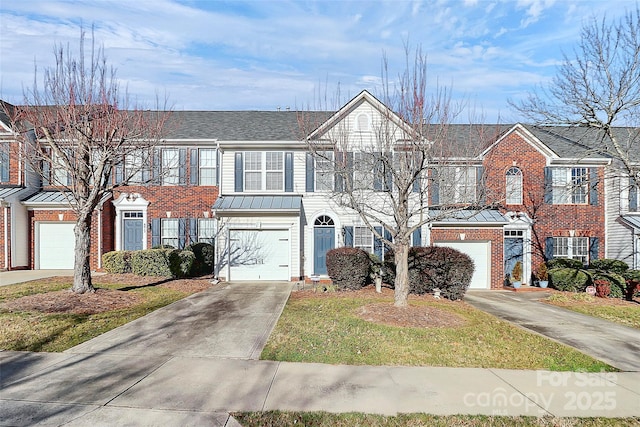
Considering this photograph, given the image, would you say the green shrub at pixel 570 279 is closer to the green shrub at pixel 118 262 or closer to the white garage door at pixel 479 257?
the white garage door at pixel 479 257

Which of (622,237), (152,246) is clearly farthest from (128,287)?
(622,237)

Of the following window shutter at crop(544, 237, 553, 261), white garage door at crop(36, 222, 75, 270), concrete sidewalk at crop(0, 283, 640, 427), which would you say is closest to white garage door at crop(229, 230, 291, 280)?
concrete sidewalk at crop(0, 283, 640, 427)

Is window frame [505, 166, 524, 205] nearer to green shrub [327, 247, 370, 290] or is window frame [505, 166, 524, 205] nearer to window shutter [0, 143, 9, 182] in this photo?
green shrub [327, 247, 370, 290]

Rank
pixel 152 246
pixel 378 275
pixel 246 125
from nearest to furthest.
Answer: pixel 378 275, pixel 152 246, pixel 246 125

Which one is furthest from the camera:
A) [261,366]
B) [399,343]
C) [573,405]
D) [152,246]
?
[152,246]

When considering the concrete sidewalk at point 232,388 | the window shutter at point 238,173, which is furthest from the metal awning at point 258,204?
the concrete sidewalk at point 232,388

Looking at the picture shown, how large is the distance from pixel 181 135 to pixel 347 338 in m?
14.7

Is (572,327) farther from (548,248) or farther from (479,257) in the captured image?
(548,248)

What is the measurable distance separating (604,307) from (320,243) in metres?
10.5

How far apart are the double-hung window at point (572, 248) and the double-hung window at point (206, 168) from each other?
17039mm

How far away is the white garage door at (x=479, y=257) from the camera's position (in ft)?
54.2

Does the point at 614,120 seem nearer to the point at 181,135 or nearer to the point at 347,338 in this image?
the point at 347,338

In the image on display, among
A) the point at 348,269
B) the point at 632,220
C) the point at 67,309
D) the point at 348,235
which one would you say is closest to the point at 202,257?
the point at 348,235

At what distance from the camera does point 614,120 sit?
12359 millimetres
